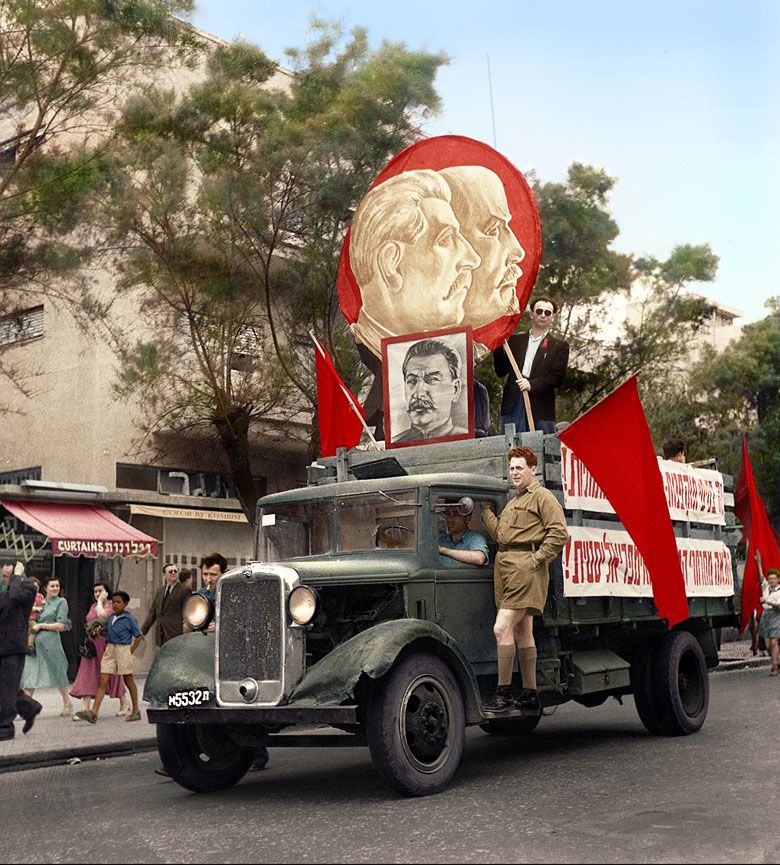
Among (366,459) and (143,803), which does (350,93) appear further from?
(143,803)

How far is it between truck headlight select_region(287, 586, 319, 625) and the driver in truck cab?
1.10 m

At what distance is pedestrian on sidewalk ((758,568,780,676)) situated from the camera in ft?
65.5

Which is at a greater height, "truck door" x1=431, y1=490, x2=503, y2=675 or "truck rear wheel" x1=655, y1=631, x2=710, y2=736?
"truck door" x1=431, y1=490, x2=503, y2=675

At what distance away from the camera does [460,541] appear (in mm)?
9219

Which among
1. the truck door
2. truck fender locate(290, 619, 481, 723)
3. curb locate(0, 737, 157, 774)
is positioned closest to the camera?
truck fender locate(290, 619, 481, 723)

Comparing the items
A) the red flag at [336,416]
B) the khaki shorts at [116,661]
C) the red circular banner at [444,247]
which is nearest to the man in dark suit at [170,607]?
the khaki shorts at [116,661]

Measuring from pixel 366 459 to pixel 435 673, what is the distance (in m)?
2.46

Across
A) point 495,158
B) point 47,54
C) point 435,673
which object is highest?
point 47,54

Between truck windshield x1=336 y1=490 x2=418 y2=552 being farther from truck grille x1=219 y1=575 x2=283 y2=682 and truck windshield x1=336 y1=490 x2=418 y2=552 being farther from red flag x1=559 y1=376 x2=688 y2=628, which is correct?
red flag x1=559 y1=376 x2=688 y2=628

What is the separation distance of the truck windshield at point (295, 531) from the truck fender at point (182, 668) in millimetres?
964

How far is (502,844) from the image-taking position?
6473mm

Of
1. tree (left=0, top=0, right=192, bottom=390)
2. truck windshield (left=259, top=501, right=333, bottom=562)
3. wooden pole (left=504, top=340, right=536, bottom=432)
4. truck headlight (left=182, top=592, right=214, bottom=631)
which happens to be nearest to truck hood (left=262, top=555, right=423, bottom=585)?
truck windshield (left=259, top=501, right=333, bottom=562)

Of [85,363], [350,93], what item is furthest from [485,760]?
[85,363]

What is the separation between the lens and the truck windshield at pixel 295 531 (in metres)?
9.46
